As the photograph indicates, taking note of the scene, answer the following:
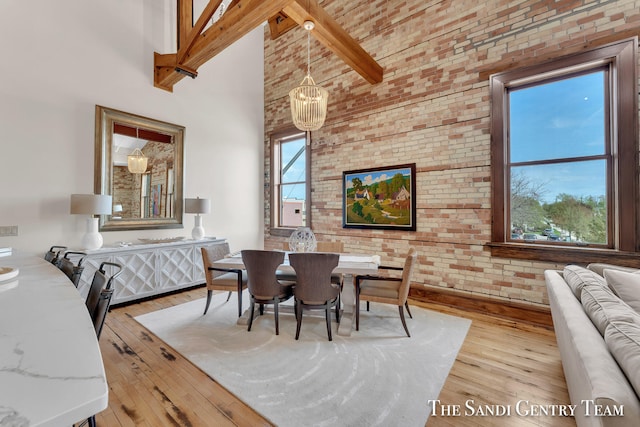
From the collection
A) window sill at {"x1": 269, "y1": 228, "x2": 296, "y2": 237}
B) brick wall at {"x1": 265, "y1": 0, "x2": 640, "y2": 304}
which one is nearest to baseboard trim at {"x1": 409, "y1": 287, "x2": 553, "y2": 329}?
brick wall at {"x1": 265, "y1": 0, "x2": 640, "y2": 304}

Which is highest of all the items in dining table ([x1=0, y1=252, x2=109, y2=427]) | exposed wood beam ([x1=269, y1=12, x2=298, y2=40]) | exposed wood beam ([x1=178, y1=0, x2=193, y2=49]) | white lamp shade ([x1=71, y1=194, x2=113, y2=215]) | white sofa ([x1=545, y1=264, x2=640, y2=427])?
exposed wood beam ([x1=269, y1=12, x2=298, y2=40])

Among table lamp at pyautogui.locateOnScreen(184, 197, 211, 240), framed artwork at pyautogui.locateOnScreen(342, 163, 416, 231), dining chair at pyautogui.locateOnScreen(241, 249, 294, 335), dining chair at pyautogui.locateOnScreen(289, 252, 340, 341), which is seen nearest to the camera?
dining chair at pyautogui.locateOnScreen(289, 252, 340, 341)

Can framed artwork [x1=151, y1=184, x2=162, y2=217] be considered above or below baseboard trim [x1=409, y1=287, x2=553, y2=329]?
above

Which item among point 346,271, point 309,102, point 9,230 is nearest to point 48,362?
point 346,271

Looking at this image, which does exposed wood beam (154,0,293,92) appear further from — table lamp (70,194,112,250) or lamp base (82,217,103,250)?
lamp base (82,217,103,250)

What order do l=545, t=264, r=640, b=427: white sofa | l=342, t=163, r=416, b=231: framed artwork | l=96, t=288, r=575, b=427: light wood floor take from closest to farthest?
l=545, t=264, r=640, b=427: white sofa < l=96, t=288, r=575, b=427: light wood floor < l=342, t=163, r=416, b=231: framed artwork

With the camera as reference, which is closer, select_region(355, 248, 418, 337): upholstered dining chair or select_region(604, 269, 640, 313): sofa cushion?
select_region(604, 269, 640, 313): sofa cushion

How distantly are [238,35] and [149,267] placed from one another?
3334mm

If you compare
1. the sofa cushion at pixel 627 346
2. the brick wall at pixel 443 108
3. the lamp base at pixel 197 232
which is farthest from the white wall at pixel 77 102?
the sofa cushion at pixel 627 346

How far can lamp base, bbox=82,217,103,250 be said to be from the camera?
3.41 metres

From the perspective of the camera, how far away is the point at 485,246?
3.40 m

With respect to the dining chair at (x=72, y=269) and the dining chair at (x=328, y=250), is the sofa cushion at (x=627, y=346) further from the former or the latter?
the dining chair at (x=72, y=269)

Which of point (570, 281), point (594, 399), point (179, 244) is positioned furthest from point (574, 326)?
point (179, 244)

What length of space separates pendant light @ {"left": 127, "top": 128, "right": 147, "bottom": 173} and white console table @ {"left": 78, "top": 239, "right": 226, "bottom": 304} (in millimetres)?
1190
